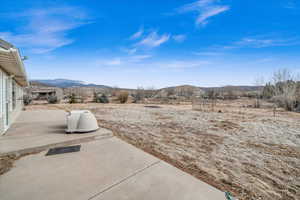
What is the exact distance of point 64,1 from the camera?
6125 mm

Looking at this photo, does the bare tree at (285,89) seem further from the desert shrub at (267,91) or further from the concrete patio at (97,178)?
the concrete patio at (97,178)

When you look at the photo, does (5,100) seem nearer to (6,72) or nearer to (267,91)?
(6,72)

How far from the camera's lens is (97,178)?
2.08 metres

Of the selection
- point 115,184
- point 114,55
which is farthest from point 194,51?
point 115,184

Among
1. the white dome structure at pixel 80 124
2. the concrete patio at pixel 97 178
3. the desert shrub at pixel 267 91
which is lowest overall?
the concrete patio at pixel 97 178

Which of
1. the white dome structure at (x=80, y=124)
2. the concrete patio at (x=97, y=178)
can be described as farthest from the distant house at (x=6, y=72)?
the white dome structure at (x=80, y=124)

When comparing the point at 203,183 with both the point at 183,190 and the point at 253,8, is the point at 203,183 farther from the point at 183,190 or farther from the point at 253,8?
the point at 253,8

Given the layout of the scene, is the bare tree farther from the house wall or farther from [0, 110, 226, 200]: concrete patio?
the house wall

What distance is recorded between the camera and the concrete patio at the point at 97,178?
68.7 inches

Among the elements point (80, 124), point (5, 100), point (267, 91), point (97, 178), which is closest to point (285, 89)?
point (267, 91)

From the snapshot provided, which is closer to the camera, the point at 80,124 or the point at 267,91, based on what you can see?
the point at 80,124

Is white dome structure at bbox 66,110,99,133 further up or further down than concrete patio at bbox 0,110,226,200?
further up

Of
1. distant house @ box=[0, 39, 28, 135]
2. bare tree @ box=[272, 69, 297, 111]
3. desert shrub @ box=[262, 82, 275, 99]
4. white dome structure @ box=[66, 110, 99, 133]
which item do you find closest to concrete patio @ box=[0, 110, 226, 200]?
white dome structure @ box=[66, 110, 99, 133]

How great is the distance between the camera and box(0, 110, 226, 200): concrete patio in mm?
1746
